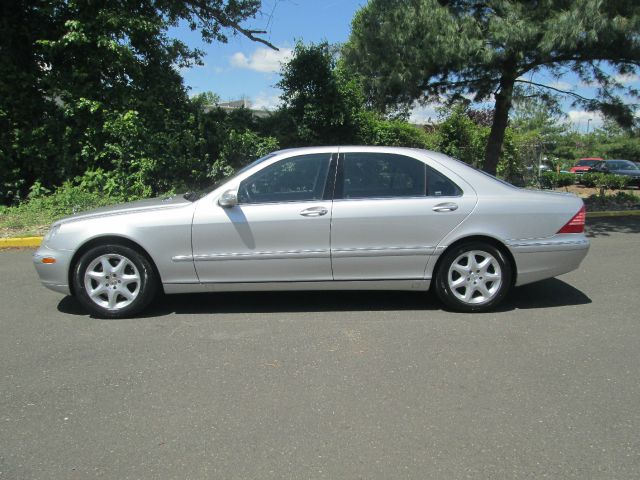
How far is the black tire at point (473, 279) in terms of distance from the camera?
5.04 metres

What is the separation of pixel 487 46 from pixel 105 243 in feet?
24.7

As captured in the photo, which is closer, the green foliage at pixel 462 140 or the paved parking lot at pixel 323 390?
the paved parking lot at pixel 323 390

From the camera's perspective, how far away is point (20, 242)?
852cm

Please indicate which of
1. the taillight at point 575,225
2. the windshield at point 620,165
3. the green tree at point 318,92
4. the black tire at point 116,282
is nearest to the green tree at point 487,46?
the green tree at point 318,92

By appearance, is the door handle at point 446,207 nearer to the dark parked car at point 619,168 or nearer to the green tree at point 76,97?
the green tree at point 76,97

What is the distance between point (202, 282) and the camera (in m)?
5.00

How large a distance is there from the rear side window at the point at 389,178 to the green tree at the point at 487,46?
528cm

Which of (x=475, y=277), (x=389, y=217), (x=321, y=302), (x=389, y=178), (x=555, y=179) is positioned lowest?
(x=321, y=302)

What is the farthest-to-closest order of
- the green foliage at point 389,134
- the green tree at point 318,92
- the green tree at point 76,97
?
the green foliage at point 389,134 → the green tree at point 318,92 → the green tree at point 76,97

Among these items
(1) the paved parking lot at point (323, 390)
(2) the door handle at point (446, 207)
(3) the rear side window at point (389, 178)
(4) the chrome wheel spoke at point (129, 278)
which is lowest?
(1) the paved parking lot at point (323, 390)

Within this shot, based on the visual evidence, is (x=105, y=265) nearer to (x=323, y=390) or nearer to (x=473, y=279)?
(x=323, y=390)

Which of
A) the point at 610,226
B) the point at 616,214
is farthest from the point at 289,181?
the point at 616,214

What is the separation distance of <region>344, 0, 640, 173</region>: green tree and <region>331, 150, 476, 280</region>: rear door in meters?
5.39

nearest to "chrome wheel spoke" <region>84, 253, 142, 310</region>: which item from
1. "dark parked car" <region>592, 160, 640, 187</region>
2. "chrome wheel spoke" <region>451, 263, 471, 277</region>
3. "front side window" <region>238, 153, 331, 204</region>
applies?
"front side window" <region>238, 153, 331, 204</region>
